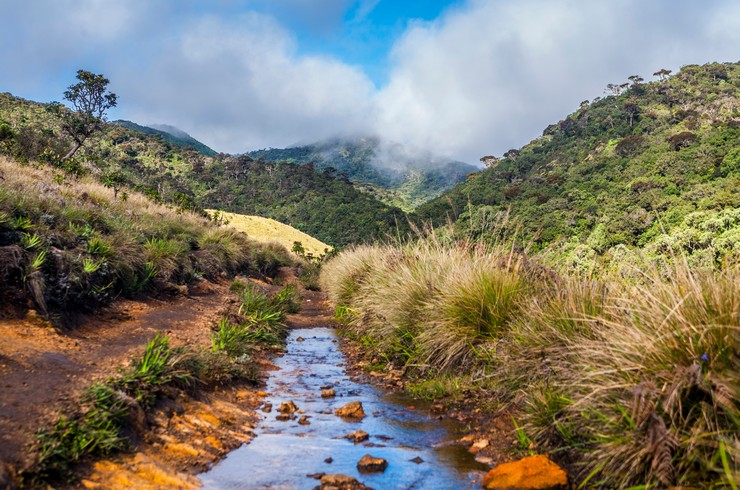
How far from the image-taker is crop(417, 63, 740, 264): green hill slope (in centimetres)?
3466

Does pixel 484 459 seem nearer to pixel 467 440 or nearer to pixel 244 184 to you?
pixel 467 440

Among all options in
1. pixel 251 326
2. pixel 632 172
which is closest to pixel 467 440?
pixel 251 326

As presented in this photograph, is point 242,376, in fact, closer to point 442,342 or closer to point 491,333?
point 442,342

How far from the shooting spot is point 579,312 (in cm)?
439

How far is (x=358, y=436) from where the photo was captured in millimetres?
4293

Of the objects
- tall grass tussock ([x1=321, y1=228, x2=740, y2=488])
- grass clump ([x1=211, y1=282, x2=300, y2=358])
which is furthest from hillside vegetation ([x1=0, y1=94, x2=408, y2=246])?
tall grass tussock ([x1=321, y1=228, x2=740, y2=488])

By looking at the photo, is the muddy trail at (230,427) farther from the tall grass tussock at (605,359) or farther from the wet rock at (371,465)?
the tall grass tussock at (605,359)

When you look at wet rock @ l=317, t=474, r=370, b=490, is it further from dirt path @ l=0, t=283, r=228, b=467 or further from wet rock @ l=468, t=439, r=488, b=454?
dirt path @ l=0, t=283, r=228, b=467

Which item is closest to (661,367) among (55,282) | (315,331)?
(55,282)

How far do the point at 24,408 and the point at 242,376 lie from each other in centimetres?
272

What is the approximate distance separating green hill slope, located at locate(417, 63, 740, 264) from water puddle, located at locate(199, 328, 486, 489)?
7.89m

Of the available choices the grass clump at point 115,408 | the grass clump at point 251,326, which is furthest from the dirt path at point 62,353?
the grass clump at point 251,326

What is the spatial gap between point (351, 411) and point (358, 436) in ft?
2.43

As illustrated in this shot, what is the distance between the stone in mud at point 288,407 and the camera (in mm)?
5035
